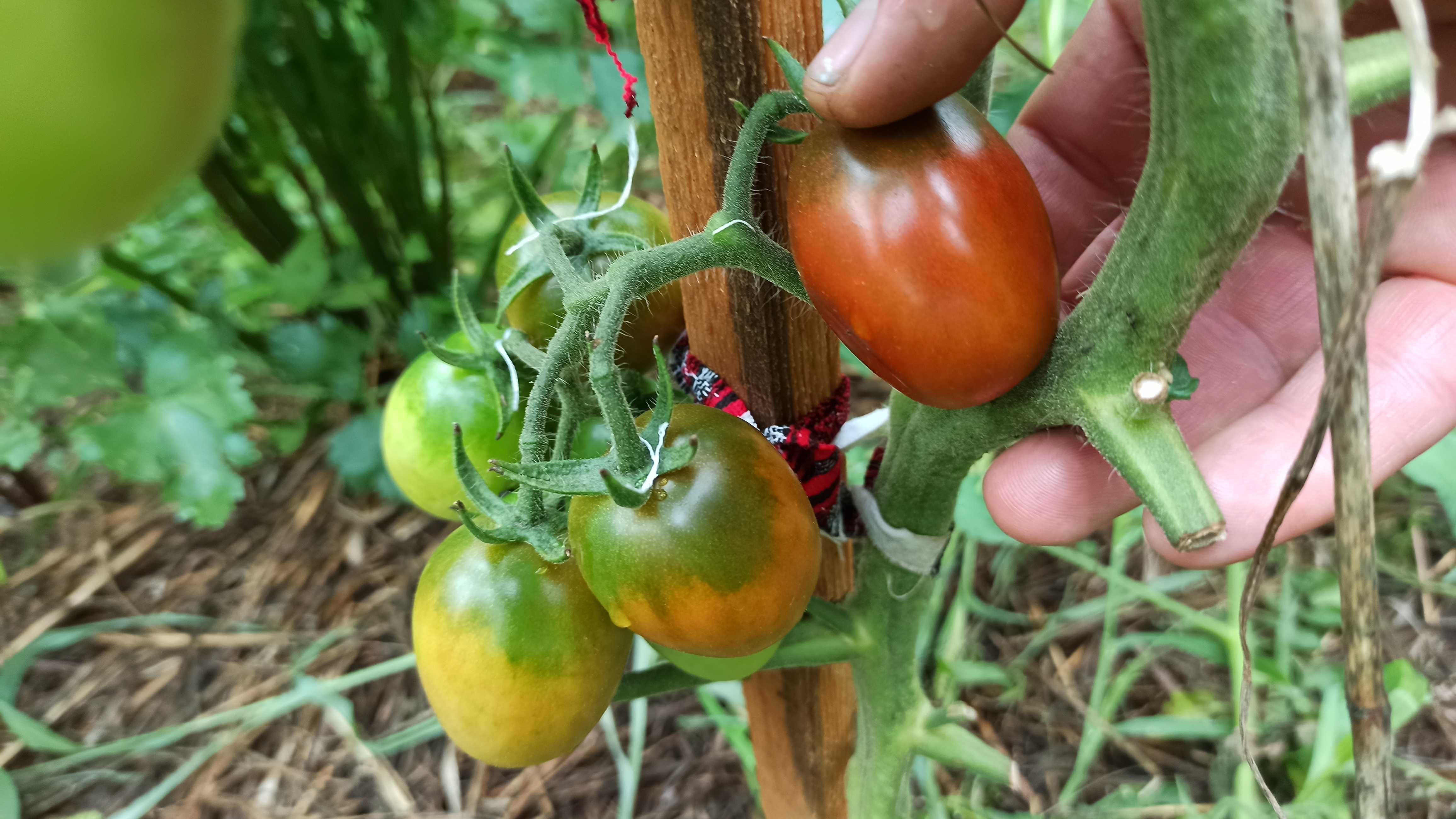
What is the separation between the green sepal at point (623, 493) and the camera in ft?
1.40

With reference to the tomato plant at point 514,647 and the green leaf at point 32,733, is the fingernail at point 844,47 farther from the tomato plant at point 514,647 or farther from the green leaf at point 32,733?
the green leaf at point 32,733

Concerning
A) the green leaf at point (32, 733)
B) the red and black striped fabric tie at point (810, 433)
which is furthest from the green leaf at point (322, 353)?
the red and black striped fabric tie at point (810, 433)

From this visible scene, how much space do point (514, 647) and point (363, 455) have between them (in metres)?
0.79

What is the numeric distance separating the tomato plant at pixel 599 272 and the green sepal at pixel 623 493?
0.15 m

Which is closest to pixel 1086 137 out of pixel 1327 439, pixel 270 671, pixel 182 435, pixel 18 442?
pixel 1327 439

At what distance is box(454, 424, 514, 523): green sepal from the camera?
49 centimetres

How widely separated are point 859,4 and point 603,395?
211 millimetres

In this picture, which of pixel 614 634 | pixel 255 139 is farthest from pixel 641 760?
pixel 255 139

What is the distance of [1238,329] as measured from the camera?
0.68 metres

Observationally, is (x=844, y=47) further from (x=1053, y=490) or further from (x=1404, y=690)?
(x=1404, y=690)

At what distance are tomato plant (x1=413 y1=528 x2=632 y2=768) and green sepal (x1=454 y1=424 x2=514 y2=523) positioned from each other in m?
0.02

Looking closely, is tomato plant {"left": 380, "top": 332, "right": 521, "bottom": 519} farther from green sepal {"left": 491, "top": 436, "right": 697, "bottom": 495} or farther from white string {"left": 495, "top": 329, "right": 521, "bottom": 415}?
green sepal {"left": 491, "top": 436, "right": 697, "bottom": 495}

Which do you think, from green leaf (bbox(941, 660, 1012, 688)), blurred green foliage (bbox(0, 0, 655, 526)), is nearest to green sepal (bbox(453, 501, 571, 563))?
blurred green foliage (bbox(0, 0, 655, 526))

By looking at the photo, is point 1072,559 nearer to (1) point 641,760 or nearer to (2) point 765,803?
(2) point 765,803
